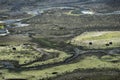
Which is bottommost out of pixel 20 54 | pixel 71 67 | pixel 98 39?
pixel 98 39

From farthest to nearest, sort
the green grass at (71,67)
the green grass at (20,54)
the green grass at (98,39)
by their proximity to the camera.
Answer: the green grass at (98,39), the green grass at (20,54), the green grass at (71,67)

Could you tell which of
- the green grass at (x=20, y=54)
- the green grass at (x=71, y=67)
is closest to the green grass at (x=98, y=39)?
the green grass at (x=20, y=54)

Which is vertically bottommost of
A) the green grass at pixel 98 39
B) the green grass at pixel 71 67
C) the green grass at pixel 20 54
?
the green grass at pixel 98 39

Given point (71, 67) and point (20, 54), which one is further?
point (20, 54)

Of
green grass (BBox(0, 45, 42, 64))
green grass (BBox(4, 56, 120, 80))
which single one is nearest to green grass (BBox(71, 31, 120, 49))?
green grass (BBox(0, 45, 42, 64))

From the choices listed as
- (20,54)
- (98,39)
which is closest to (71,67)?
(20,54)

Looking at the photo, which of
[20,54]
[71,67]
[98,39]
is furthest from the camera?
[98,39]

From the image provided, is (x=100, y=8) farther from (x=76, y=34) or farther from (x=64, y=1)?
(x=76, y=34)

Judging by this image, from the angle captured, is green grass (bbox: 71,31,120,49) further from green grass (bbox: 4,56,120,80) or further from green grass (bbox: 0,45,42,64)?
green grass (bbox: 4,56,120,80)

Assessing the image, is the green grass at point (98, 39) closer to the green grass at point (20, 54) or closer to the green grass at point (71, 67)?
the green grass at point (20, 54)

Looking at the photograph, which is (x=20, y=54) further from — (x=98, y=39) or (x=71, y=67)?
(x=98, y=39)
